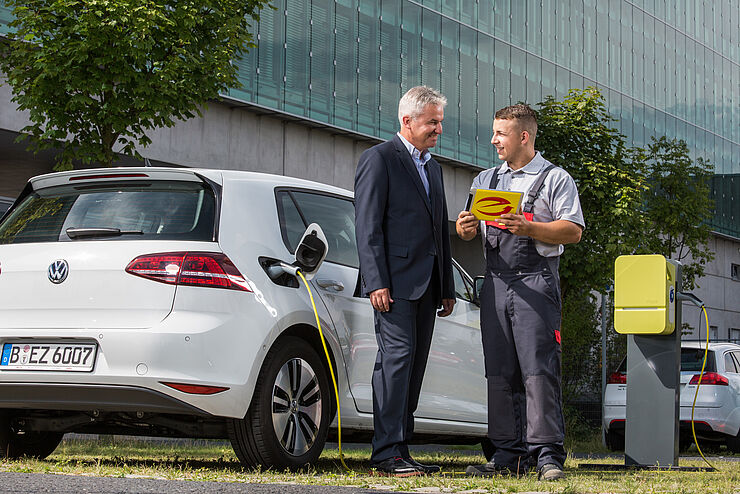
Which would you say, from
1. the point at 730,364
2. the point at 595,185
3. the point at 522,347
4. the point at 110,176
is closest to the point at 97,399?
the point at 110,176

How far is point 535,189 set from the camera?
20.5 ft

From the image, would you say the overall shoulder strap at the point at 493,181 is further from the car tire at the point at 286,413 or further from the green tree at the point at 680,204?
the green tree at the point at 680,204

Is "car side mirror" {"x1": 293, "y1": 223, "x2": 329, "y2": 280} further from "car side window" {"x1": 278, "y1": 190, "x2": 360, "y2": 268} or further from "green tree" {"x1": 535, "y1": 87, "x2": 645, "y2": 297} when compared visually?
"green tree" {"x1": 535, "y1": 87, "x2": 645, "y2": 297}

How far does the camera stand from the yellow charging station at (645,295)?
26.8ft

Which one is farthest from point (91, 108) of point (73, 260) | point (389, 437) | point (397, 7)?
point (397, 7)

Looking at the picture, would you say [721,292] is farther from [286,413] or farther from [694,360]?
[286,413]

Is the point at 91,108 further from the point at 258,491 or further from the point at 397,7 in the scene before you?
the point at 397,7

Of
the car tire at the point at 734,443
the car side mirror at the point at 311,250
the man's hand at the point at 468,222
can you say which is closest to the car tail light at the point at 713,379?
the car tire at the point at 734,443

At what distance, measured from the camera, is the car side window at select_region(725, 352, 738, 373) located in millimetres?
14055

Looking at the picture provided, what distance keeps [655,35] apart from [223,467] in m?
35.4

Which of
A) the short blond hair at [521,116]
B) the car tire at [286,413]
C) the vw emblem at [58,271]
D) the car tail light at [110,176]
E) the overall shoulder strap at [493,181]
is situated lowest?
the car tire at [286,413]

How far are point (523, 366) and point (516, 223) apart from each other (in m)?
0.81

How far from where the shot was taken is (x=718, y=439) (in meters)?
13.9

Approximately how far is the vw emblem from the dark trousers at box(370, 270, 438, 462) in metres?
1.69
